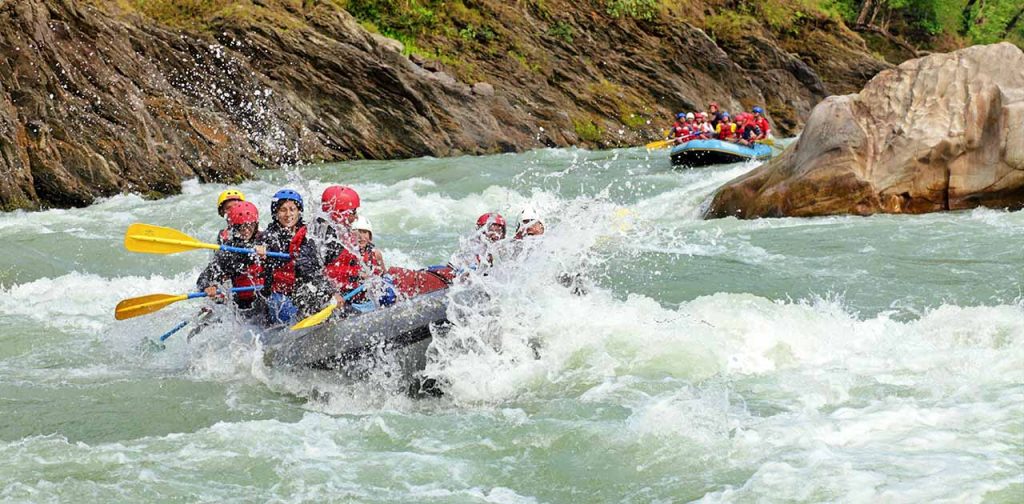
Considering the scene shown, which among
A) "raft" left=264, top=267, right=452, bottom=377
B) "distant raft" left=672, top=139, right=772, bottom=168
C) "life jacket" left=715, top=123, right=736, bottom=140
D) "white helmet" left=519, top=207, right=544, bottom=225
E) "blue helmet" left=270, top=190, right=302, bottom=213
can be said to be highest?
"blue helmet" left=270, top=190, right=302, bottom=213

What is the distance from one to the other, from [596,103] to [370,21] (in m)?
5.15

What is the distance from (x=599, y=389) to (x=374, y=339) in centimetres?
128

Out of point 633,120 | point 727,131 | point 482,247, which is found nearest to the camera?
point 482,247

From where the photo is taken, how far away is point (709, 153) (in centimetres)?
1939

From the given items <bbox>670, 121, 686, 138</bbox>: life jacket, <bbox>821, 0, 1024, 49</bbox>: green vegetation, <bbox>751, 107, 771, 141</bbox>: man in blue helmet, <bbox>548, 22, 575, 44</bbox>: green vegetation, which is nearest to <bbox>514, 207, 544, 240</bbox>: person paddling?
<bbox>751, 107, 771, 141</bbox>: man in blue helmet

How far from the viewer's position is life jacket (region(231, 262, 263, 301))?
7.58 m

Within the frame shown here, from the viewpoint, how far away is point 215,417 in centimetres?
628

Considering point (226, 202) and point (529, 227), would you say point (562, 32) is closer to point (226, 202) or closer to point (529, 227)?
point (226, 202)

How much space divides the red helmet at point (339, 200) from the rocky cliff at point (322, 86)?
787cm

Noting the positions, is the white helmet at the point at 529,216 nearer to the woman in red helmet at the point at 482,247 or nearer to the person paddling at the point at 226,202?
the woman in red helmet at the point at 482,247

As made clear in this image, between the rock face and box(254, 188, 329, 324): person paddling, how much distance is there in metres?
6.36

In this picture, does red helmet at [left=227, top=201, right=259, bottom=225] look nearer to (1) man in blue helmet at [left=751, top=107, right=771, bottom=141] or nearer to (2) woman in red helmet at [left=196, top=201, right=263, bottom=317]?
(2) woman in red helmet at [left=196, top=201, right=263, bottom=317]

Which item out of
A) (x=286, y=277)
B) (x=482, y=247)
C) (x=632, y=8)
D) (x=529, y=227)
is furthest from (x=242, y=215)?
(x=632, y=8)

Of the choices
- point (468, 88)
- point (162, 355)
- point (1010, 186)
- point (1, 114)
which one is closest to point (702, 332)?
point (162, 355)
